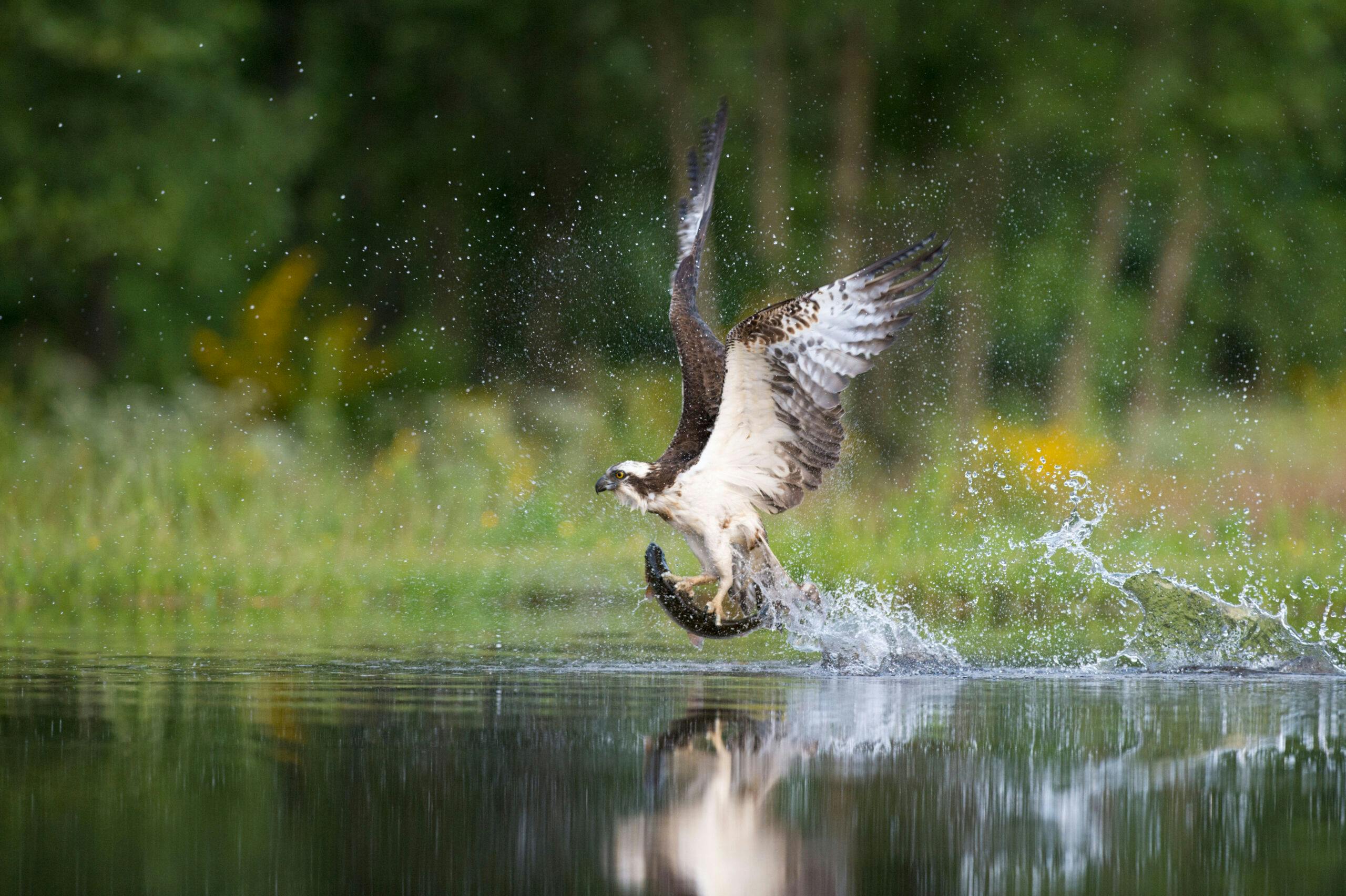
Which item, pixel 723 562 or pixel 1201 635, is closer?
pixel 723 562

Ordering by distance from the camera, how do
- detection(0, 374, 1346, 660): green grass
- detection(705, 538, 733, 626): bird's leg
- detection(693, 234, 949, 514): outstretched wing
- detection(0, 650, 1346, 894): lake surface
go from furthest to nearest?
detection(0, 374, 1346, 660): green grass < detection(705, 538, 733, 626): bird's leg < detection(693, 234, 949, 514): outstretched wing < detection(0, 650, 1346, 894): lake surface

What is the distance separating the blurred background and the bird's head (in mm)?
5829

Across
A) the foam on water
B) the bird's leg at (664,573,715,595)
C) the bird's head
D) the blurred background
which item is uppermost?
the blurred background

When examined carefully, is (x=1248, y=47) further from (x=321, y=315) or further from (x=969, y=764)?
(x=969, y=764)

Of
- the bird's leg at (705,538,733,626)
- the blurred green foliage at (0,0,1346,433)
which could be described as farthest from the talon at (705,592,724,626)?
the blurred green foliage at (0,0,1346,433)

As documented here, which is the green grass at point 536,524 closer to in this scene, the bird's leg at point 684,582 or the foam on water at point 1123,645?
the foam on water at point 1123,645

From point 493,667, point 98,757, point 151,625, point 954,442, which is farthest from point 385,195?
point 98,757

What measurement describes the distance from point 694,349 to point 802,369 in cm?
93

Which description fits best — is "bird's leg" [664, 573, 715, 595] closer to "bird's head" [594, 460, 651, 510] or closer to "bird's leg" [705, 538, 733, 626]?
"bird's leg" [705, 538, 733, 626]

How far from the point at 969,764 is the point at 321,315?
18670 millimetres

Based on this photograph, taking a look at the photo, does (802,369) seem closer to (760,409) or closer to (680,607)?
(760,409)

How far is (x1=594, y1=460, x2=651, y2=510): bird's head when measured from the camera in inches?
364

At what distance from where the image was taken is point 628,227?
73.8ft

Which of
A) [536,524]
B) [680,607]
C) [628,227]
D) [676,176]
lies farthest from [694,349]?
[628,227]
